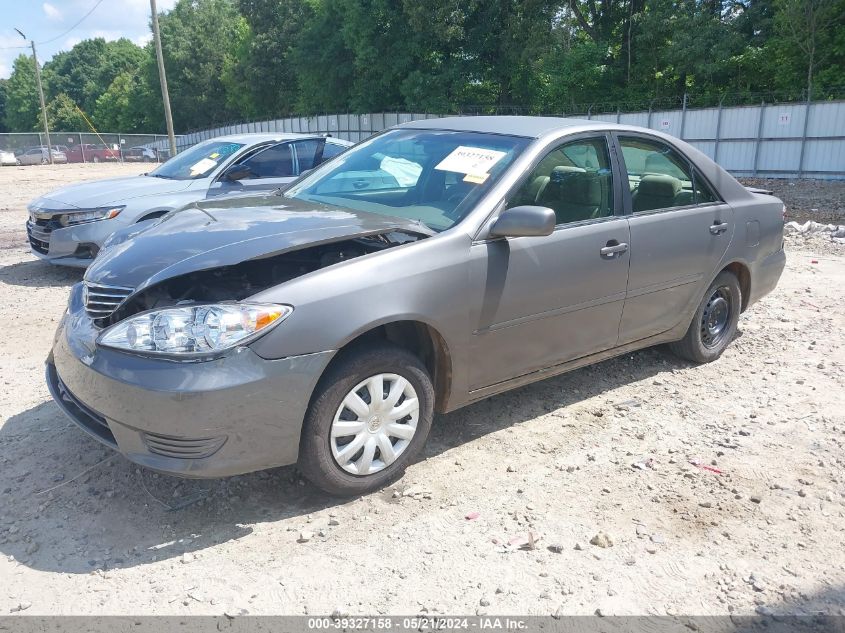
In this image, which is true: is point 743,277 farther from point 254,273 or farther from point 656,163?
point 254,273

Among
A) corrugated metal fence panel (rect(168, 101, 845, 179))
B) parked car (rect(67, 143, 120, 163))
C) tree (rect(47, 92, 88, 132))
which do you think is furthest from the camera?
tree (rect(47, 92, 88, 132))

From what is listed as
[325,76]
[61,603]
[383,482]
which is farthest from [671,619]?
[325,76]

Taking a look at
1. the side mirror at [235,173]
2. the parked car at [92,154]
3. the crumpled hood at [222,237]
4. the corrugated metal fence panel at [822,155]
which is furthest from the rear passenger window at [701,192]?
the parked car at [92,154]

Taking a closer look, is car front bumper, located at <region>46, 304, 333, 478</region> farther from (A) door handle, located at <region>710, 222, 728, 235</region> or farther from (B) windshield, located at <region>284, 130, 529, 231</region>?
(A) door handle, located at <region>710, 222, 728, 235</region>

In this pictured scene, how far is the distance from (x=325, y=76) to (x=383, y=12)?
8849 millimetres

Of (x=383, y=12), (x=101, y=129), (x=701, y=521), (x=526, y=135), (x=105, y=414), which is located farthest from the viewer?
(x=101, y=129)

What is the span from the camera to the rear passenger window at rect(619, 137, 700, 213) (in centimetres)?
449

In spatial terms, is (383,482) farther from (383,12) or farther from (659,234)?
(383,12)

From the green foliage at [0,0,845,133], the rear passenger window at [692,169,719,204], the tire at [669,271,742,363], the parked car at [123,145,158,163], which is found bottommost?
the parked car at [123,145,158,163]

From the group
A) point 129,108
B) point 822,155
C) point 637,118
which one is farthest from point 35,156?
point 822,155

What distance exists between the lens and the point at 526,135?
406 centimetres

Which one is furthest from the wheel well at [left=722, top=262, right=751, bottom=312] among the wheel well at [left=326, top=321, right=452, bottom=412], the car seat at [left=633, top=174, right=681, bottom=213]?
the wheel well at [left=326, top=321, right=452, bottom=412]

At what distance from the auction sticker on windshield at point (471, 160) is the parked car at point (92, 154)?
4884 cm

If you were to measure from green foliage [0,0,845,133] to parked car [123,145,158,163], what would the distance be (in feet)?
37.4
